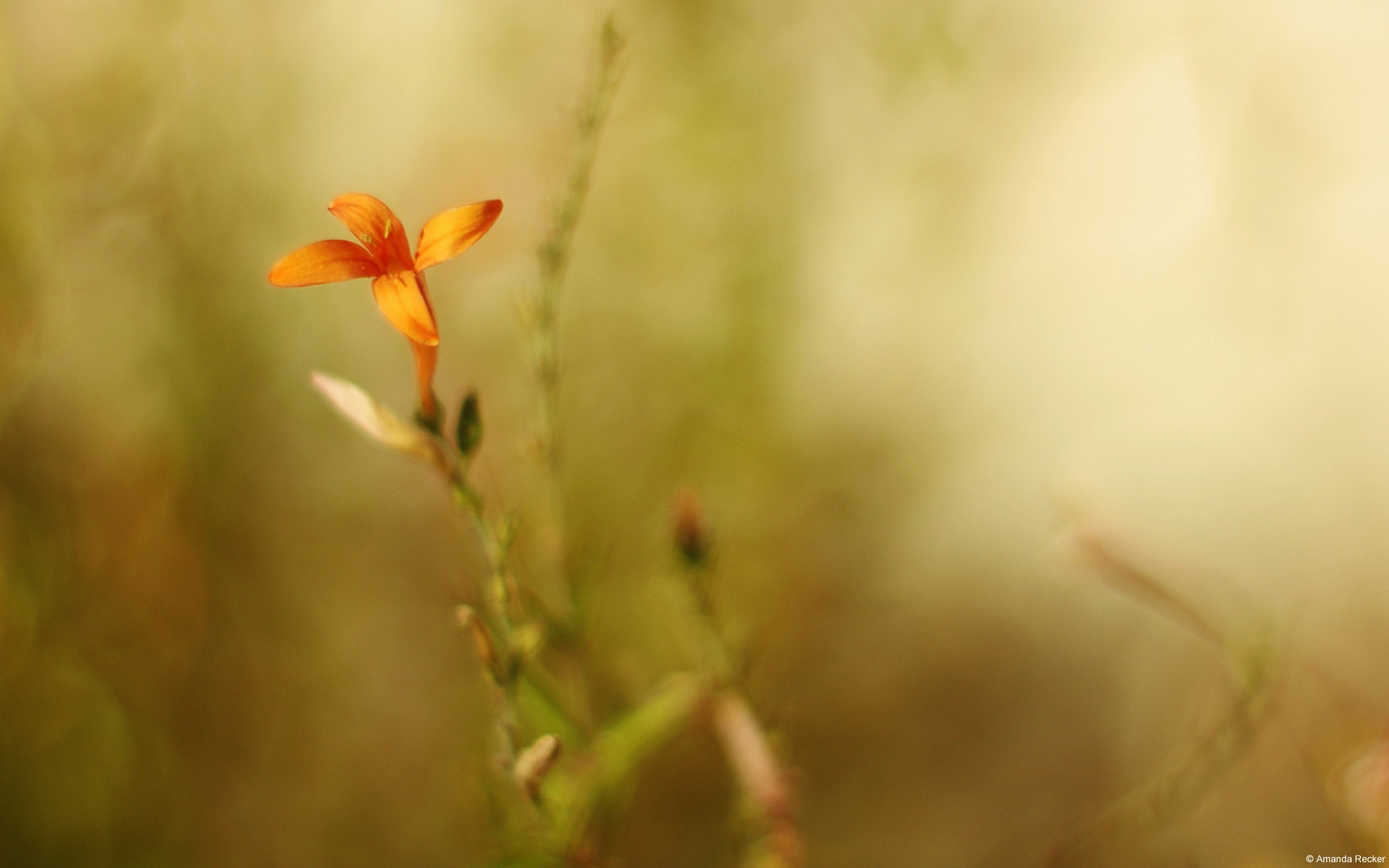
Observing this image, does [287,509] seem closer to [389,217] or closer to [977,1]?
[389,217]

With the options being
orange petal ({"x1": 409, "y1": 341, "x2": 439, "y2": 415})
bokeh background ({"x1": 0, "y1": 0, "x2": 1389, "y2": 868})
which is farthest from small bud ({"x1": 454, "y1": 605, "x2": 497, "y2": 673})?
bokeh background ({"x1": 0, "y1": 0, "x2": 1389, "y2": 868})

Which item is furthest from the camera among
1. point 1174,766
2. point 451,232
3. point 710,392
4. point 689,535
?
point 710,392

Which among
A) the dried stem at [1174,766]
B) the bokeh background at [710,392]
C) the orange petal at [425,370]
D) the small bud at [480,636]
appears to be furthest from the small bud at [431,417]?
the dried stem at [1174,766]

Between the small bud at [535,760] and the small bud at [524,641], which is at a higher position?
→ the small bud at [524,641]

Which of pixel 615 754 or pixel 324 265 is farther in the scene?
pixel 615 754

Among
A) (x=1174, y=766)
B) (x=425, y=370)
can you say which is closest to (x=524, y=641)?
(x=425, y=370)

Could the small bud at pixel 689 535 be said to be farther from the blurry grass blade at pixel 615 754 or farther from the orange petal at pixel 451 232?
the orange petal at pixel 451 232

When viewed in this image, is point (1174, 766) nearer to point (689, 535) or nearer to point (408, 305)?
point (689, 535)
